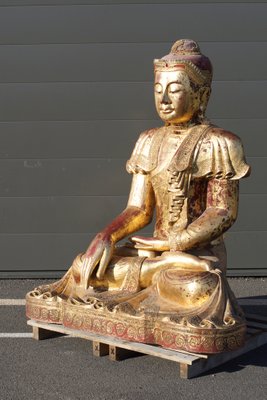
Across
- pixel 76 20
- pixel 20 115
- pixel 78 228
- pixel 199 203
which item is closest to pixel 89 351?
pixel 199 203

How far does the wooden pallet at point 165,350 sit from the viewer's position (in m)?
4.07

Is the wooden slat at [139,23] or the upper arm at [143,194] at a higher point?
the wooden slat at [139,23]

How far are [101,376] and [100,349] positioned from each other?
12.5 inches

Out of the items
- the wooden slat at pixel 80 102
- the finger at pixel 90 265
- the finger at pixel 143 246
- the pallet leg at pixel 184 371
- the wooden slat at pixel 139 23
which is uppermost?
the wooden slat at pixel 139 23

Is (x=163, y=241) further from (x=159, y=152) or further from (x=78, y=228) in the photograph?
(x=78, y=228)

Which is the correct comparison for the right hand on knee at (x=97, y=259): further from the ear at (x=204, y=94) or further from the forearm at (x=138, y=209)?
the ear at (x=204, y=94)

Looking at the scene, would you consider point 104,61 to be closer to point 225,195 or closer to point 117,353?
point 225,195

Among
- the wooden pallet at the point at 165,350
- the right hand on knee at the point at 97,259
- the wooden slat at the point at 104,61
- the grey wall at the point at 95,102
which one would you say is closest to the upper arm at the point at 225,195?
the right hand on knee at the point at 97,259

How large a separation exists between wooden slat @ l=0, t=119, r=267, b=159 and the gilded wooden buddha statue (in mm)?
2023

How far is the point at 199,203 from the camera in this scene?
15.3 ft

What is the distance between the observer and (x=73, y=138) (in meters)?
6.92

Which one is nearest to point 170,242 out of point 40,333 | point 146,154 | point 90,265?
point 90,265

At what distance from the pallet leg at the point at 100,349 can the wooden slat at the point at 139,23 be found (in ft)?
10.9

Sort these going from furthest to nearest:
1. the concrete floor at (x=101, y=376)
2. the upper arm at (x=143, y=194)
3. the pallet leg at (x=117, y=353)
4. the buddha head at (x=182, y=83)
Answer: the upper arm at (x=143, y=194) < the buddha head at (x=182, y=83) < the pallet leg at (x=117, y=353) < the concrete floor at (x=101, y=376)
